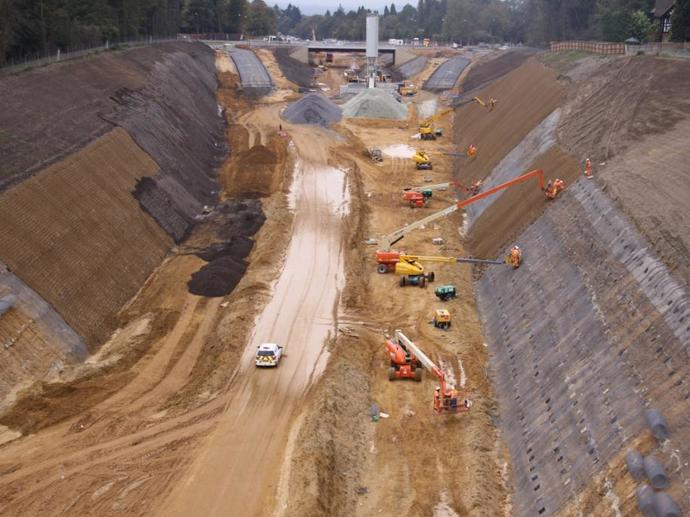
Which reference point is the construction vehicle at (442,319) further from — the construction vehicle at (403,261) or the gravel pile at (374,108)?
the gravel pile at (374,108)

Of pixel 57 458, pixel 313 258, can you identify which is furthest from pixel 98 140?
pixel 57 458

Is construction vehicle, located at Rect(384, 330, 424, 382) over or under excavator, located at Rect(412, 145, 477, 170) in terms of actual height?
under

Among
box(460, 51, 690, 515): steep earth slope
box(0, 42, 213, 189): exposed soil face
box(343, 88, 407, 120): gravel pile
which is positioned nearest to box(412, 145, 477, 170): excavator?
box(460, 51, 690, 515): steep earth slope

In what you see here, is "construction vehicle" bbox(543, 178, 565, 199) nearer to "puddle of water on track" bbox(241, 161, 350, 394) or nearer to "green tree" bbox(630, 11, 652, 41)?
"puddle of water on track" bbox(241, 161, 350, 394)

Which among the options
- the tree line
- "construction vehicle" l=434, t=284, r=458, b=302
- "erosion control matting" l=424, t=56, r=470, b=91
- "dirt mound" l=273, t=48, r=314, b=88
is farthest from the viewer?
"dirt mound" l=273, t=48, r=314, b=88

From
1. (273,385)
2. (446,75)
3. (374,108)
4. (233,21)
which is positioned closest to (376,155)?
(374,108)

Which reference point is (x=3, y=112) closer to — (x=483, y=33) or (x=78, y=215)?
(x=78, y=215)
